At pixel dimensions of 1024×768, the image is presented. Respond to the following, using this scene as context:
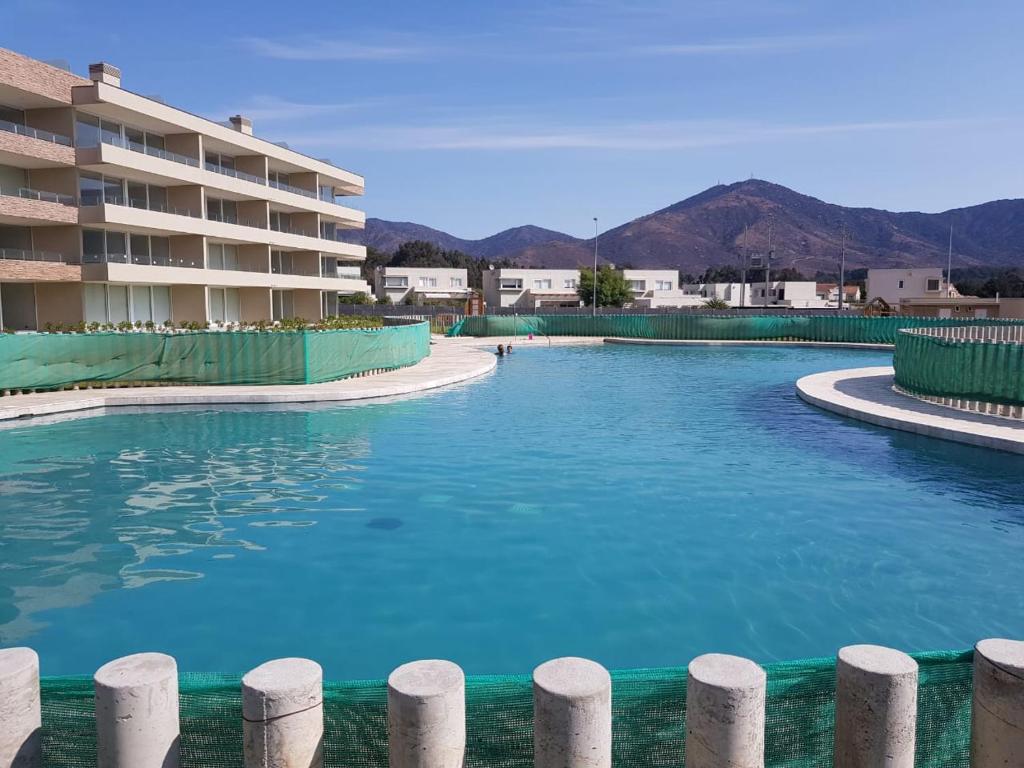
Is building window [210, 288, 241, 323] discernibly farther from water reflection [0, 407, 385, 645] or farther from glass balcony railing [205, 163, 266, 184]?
water reflection [0, 407, 385, 645]

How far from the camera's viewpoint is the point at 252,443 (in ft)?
55.1

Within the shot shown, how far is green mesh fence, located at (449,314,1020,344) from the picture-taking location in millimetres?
48469

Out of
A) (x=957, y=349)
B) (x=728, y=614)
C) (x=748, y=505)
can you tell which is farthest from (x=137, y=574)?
(x=957, y=349)

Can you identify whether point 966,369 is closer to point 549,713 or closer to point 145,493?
point 145,493

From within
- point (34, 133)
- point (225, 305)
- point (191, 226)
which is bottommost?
point (225, 305)

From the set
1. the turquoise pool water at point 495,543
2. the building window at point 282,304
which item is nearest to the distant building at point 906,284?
the building window at point 282,304

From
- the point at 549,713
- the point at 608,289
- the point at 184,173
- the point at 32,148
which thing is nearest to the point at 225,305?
the point at 184,173

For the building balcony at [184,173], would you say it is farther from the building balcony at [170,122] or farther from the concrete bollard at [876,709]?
the concrete bollard at [876,709]

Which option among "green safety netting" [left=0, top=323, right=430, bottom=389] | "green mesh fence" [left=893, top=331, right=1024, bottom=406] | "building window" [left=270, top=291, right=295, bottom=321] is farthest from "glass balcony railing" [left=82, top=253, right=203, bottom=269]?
"green mesh fence" [left=893, top=331, right=1024, bottom=406]

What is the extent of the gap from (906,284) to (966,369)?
8086 centimetres

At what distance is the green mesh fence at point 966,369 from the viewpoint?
56.3 ft

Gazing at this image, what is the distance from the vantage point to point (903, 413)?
717 inches

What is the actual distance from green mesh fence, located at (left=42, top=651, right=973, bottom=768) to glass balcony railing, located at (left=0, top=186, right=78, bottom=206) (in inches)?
1404

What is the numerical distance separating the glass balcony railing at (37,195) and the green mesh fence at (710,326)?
93.9ft
